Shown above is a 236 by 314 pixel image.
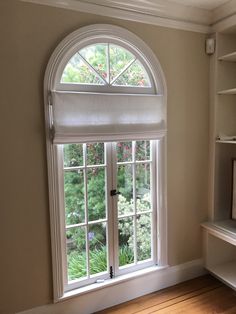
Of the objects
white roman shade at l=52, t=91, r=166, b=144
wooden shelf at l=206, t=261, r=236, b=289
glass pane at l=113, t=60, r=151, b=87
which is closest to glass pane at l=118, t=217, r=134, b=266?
white roman shade at l=52, t=91, r=166, b=144

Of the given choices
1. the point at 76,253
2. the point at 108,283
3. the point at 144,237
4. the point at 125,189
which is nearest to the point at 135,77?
the point at 125,189

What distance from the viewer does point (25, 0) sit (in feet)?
5.93

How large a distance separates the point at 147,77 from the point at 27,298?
2.02m

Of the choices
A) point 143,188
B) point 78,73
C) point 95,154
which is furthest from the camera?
point 143,188

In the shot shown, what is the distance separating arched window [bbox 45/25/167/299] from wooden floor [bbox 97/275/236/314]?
10.8 inches

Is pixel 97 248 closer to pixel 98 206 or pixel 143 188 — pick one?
pixel 98 206

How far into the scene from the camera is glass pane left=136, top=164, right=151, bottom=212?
238 centimetres

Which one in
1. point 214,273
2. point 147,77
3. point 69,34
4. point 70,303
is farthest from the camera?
point 214,273

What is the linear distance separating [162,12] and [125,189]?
5.10 ft

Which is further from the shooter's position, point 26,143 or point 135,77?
point 135,77

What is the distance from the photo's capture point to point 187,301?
233cm

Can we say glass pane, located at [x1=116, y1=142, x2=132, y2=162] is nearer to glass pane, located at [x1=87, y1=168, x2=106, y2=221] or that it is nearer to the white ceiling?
glass pane, located at [x1=87, y1=168, x2=106, y2=221]

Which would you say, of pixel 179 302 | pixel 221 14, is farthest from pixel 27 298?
pixel 221 14

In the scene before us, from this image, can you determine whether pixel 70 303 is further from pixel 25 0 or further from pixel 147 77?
pixel 25 0
